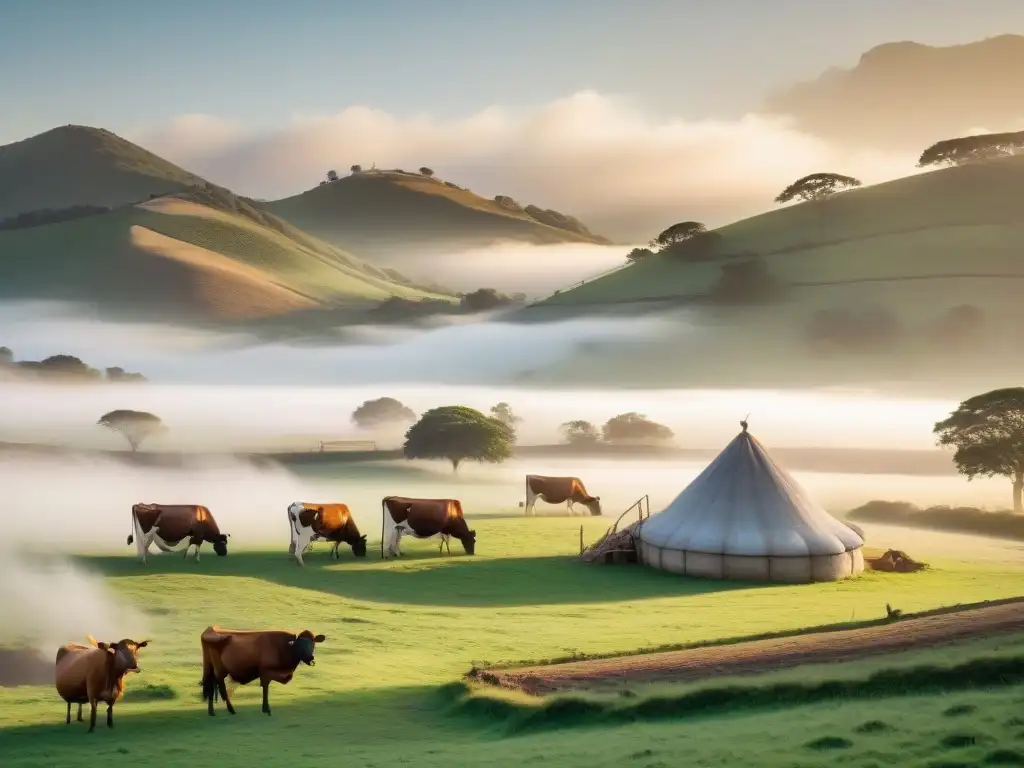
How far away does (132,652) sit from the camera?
2267 centimetres

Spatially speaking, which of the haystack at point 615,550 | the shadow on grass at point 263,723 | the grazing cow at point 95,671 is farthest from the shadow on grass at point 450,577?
the grazing cow at point 95,671

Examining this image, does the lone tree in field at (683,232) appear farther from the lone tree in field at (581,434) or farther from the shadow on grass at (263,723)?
the shadow on grass at (263,723)

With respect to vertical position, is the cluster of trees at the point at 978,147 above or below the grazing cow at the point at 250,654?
above

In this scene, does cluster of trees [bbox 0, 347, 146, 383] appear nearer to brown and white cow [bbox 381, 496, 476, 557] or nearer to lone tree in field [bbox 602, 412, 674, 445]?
lone tree in field [bbox 602, 412, 674, 445]

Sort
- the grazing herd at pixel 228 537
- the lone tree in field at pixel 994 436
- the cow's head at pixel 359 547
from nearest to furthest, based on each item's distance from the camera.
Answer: the grazing herd at pixel 228 537 < the cow's head at pixel 359 547 < the lone tree in field at pixel 994 436

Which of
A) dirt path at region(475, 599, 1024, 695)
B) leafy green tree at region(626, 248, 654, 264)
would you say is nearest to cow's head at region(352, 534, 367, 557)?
dirt path at region(475, 599, 1024, 695)

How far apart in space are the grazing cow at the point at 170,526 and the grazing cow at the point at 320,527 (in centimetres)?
318

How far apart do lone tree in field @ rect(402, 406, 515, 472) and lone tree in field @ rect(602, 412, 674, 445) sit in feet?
82.8

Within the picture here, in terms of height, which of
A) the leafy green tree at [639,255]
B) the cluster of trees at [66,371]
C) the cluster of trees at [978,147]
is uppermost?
the cluster of trees at [978,147]

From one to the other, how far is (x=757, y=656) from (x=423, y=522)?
2413 centimetres

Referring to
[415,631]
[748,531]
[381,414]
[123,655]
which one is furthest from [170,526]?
[381,414]

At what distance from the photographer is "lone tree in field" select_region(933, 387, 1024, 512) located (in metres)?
69.9

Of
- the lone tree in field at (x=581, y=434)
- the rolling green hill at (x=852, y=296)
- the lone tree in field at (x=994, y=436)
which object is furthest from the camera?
the rolling green hill at (x=852, y=296)

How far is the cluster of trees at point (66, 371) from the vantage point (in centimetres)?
15225
